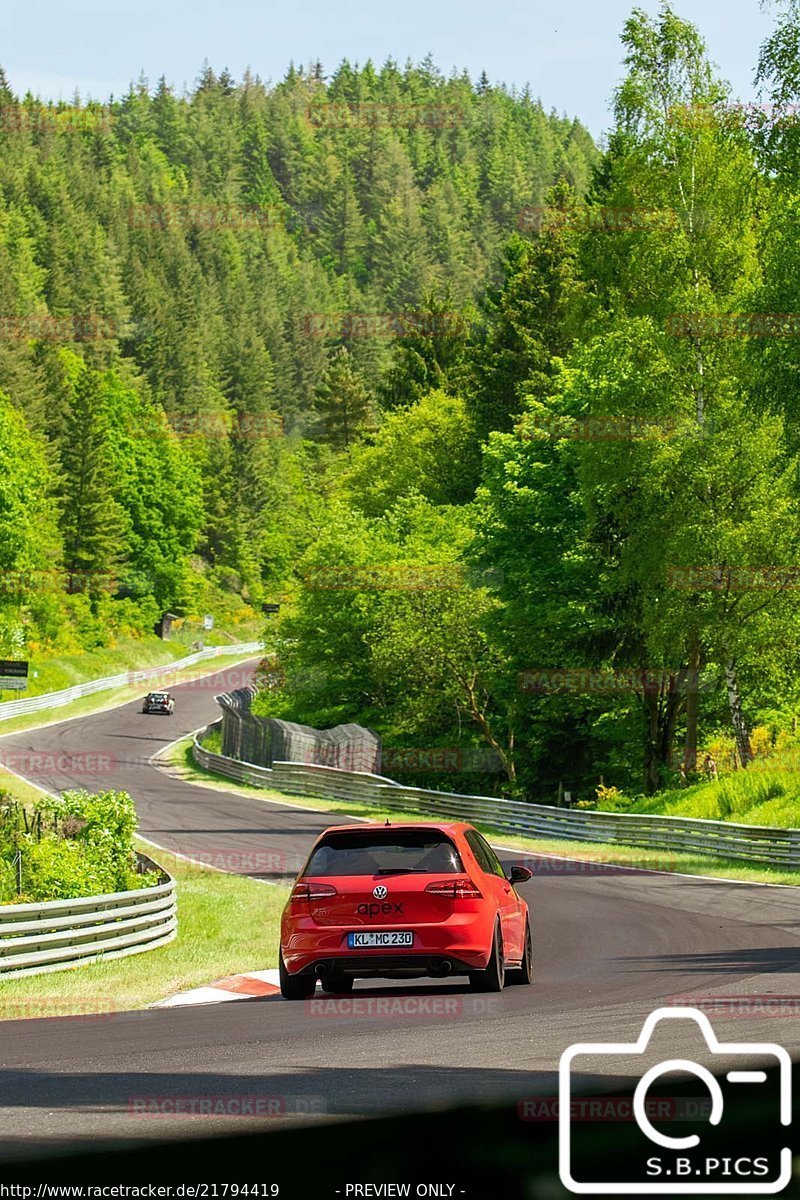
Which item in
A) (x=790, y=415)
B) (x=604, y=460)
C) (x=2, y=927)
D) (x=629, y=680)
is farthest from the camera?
(x=629, y=680)

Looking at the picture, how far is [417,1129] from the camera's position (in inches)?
291

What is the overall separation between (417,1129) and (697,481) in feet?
104

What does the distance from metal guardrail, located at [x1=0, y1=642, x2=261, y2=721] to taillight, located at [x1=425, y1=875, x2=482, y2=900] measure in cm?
6971

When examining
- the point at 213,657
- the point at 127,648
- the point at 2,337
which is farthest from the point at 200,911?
the point at 2,337

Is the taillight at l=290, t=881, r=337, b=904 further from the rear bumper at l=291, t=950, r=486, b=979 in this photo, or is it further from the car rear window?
the rear bumper at l=291, t=950, r=486, b=979

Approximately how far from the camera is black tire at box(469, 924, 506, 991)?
13633 mm

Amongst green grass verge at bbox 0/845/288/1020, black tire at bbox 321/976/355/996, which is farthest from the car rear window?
green grass verge at bbox 0/845/288/1020

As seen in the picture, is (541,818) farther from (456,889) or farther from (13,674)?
(456,889)

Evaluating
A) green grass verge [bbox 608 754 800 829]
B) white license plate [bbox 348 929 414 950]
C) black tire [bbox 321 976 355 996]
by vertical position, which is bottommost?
green grass verge [bbox 608 754 800 829]

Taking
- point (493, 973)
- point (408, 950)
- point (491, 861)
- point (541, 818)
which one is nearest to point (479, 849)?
point (491, 861)

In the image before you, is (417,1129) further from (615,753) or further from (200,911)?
(615,753)

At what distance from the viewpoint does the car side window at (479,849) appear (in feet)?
47.1

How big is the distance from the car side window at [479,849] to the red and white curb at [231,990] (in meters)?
2.68

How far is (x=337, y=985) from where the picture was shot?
1477 cm
